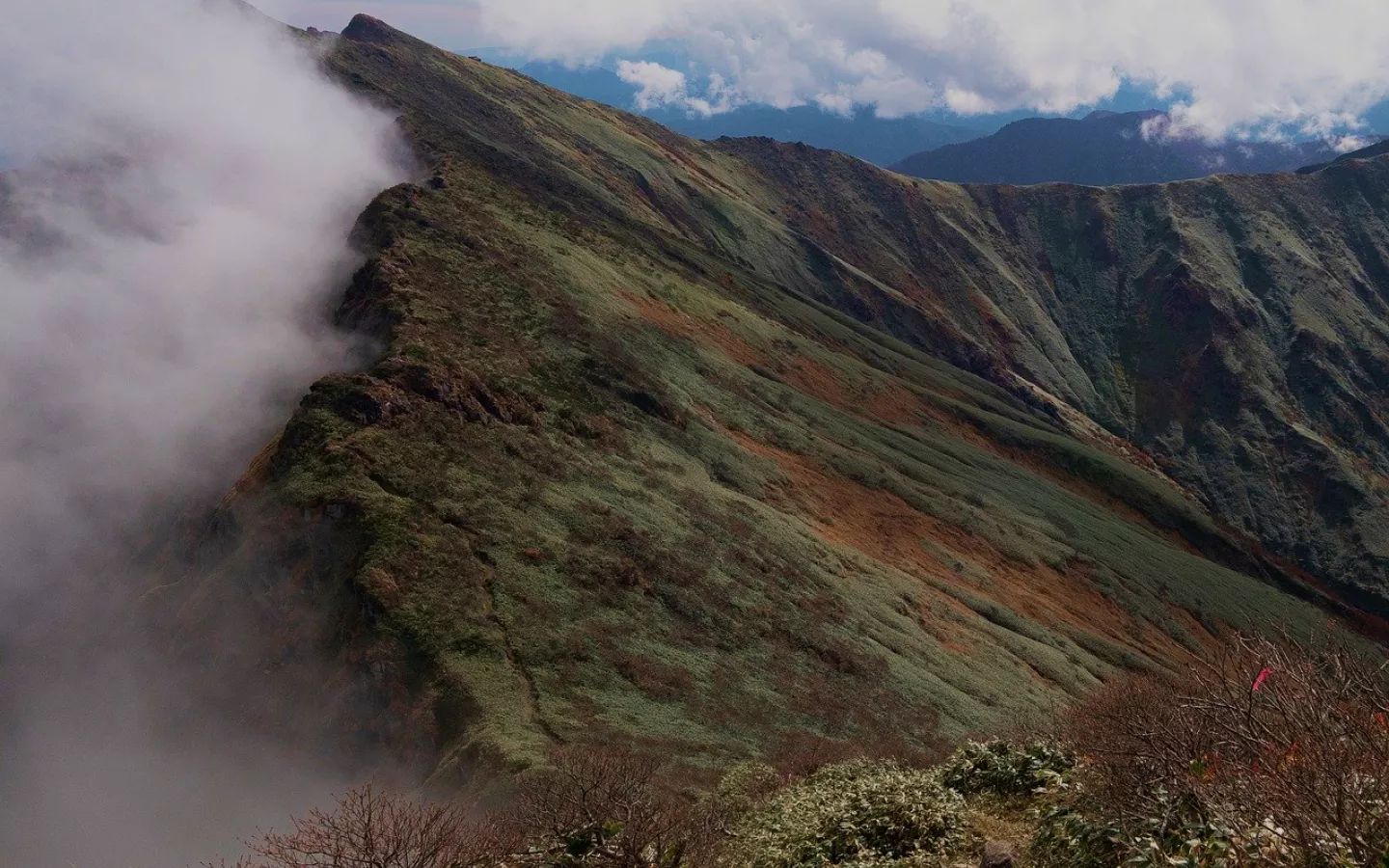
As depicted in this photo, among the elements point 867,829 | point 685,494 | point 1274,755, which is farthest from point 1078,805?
point 685,494

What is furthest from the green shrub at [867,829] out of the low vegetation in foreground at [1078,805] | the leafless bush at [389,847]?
the leafless bush at [389,847]

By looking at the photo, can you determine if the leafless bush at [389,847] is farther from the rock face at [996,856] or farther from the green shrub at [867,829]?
the rock face at [996,856]

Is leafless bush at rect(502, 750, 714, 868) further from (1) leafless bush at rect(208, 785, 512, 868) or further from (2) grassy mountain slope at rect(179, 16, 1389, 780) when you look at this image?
(2) grassy mountain slope at rect(179, 16, 1389, 780)

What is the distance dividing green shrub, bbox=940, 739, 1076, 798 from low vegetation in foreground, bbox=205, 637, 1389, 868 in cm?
4

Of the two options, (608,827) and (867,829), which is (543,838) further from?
(867,829)

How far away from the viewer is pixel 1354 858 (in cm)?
798

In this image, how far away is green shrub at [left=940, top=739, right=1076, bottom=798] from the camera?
16125 millimetres

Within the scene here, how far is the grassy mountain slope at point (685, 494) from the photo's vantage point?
34.1m

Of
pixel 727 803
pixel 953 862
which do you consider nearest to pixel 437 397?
pixel 727 803

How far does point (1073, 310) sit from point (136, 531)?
18797 cm

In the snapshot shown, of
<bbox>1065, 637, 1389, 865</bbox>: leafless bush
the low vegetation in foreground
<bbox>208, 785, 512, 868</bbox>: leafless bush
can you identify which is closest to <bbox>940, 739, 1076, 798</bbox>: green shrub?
the low vegetation in foreground

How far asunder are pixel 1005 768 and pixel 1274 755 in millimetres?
8496

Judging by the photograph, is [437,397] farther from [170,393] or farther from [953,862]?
[953,862]

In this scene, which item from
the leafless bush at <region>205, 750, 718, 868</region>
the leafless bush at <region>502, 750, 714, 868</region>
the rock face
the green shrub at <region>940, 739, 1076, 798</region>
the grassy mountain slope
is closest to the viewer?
the rock face
